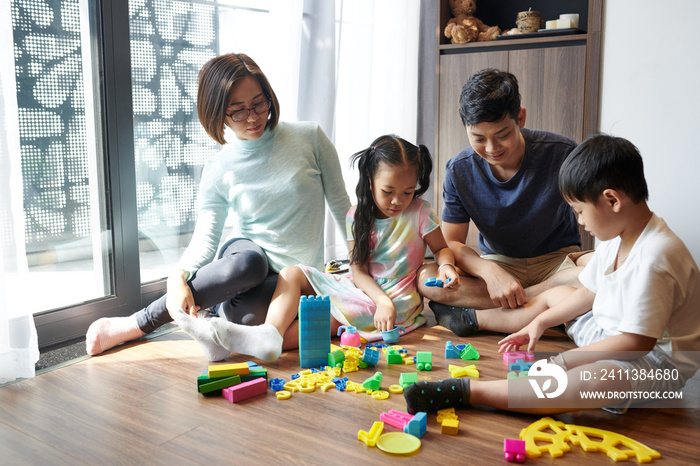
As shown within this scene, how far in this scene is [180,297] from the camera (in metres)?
1.69

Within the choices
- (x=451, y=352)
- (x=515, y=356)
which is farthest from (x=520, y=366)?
(x=451, y=352)

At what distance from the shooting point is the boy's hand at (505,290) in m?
1.73

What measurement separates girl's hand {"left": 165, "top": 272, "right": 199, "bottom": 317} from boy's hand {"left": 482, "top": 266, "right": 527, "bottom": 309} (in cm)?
82

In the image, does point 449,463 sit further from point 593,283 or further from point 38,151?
point 38,151

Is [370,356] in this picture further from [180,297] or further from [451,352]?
[180,297]

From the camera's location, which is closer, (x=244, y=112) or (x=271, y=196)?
(x=244, y=112)

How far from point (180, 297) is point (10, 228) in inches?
17.9

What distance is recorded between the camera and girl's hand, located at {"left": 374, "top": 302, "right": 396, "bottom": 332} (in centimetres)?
170

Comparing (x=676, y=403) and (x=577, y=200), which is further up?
(x=577, y=200)

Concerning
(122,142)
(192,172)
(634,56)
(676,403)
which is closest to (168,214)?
(192,172)

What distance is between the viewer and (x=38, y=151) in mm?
1814

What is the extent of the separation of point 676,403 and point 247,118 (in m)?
1.28

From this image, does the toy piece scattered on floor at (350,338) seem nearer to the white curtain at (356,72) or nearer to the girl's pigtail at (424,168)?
the girl's pigtail at (424,168)

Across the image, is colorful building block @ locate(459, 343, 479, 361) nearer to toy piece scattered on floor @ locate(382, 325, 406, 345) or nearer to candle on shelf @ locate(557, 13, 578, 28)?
toy piece scattered on floor @ locate(382, 325, 406, 345)
